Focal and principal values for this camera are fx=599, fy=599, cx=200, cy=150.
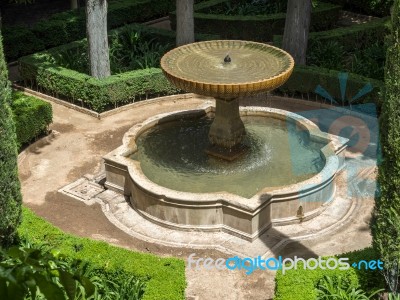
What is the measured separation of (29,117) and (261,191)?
6.58 m

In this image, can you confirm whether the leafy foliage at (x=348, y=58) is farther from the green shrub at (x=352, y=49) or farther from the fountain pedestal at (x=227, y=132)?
the fountain pedestal at (x=227, y=132)

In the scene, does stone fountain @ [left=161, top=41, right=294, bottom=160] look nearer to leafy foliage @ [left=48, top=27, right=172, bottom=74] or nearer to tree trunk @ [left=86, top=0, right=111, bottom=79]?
tree trunk @ [left=86, top=0, right=111, bottom=79]

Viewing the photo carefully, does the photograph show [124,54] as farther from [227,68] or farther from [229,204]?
[229,204]

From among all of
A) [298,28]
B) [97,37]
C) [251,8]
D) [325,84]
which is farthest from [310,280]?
[251,8]

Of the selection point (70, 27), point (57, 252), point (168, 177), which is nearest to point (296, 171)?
point (168, 177)

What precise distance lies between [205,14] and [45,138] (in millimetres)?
9682

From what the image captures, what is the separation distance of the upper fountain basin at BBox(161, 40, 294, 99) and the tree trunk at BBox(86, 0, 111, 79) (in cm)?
409

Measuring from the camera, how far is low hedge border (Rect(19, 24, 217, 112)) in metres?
16.7

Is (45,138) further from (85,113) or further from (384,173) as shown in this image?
(384,173)

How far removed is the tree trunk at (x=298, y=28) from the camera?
17469mm

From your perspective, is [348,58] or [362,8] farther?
[362,8]

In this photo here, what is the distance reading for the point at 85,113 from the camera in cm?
1688

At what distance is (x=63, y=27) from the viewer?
21703mm

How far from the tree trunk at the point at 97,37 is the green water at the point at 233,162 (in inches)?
142
